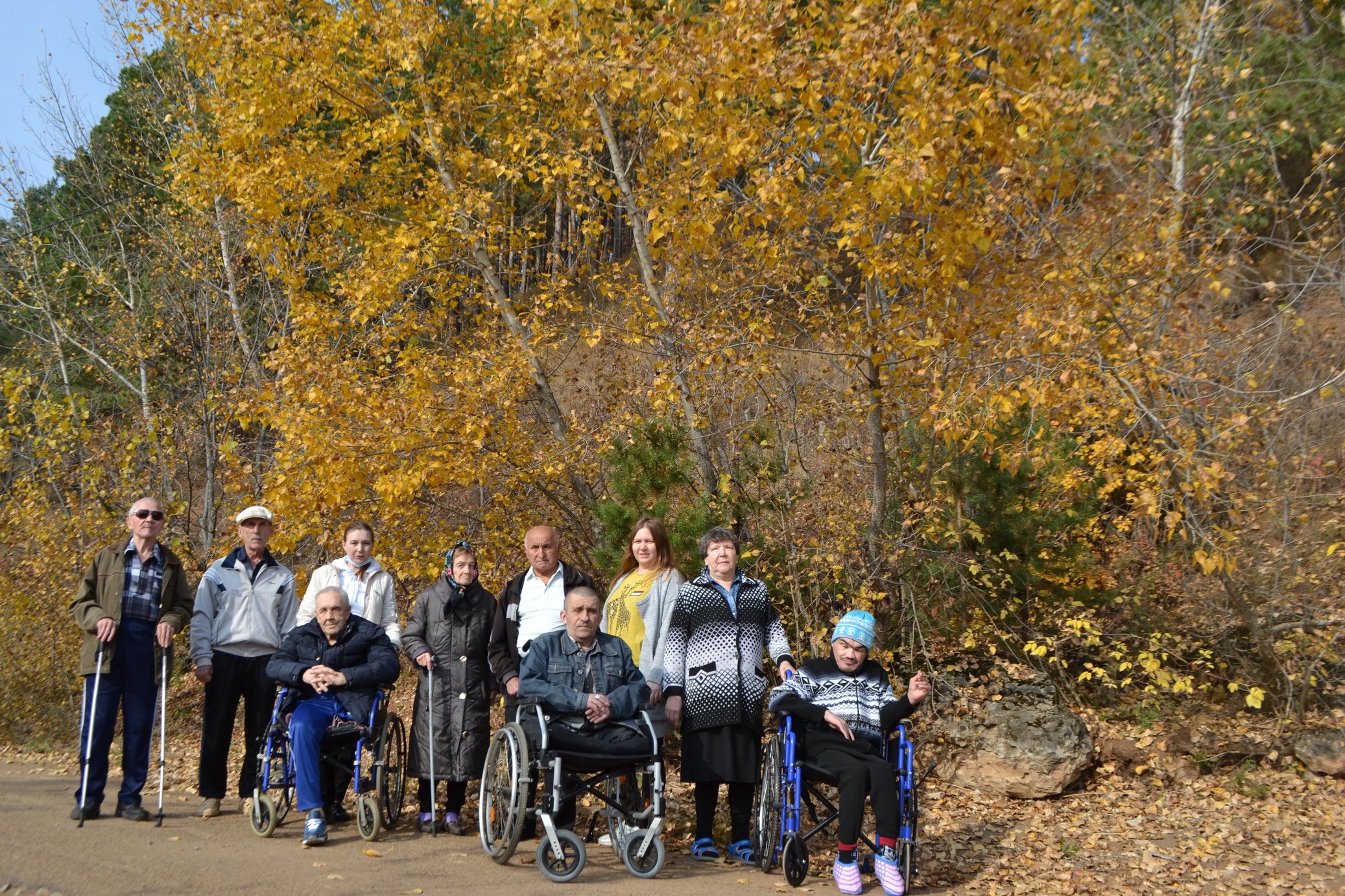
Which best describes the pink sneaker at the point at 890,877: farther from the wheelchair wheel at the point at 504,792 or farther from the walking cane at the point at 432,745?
the walking cane at the point at 432,745

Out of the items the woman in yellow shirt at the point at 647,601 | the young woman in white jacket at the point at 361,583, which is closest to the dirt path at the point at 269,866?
the woman in yellow shirt at the point at 647,601

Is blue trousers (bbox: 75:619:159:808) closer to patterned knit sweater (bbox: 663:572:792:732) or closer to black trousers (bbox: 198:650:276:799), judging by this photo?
black trousers (bbox: 198:650:276:799)

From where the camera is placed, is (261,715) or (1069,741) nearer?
(261,715)

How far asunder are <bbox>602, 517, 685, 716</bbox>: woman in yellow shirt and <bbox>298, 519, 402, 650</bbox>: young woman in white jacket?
3.90 ft

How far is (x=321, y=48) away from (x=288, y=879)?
21.2 feet

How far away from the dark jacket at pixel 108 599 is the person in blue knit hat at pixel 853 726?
3.04 m

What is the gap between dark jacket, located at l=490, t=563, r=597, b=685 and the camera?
16.9 ft

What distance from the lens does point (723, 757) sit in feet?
15.1

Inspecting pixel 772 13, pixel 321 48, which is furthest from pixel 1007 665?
pixel 321 48

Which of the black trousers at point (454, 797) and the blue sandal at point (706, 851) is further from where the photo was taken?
the black trousers at point (454, 797)

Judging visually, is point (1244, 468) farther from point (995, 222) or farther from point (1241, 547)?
point (995, 222)

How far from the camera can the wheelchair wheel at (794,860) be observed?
13.7ft

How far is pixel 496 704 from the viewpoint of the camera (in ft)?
26.5

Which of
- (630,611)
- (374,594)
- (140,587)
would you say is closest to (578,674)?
(630,611)
